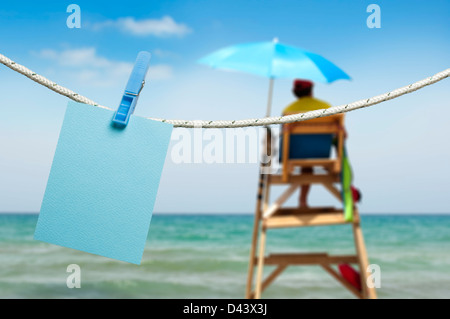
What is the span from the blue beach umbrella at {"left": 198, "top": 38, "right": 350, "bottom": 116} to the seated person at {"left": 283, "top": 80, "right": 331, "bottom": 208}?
Answer: 0.14 m

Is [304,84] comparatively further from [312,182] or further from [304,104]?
[312,182]

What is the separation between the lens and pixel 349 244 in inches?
297

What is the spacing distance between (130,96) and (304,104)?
182 centimetres

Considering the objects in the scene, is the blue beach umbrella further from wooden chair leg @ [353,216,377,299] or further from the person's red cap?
wooden chair leg @ [353,216,377,299]

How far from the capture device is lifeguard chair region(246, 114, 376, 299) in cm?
211

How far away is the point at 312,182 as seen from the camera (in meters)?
2.20

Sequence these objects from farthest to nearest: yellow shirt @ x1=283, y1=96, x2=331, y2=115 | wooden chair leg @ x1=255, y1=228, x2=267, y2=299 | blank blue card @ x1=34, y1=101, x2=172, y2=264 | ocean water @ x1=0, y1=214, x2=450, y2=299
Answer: ocean water @ x1=0, y1=214, x2=450, y2=299
yellow shirt @ x1=283, y1=96, x2=331, y2=115
wooden chair leg @ x1=255, y1=228, x2=267, y2=299
blank blue card @ x1=34, y1=101, x2=172, y2=264

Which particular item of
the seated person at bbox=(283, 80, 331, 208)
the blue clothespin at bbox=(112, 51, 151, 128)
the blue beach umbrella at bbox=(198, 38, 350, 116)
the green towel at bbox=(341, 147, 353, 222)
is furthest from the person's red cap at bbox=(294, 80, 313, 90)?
the blue clothespin at bbox=(112, 51, 151, 128)

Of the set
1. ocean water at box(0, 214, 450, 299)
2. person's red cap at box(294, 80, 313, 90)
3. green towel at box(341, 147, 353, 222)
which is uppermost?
person's red cap at box(294, 80, 313, 90)

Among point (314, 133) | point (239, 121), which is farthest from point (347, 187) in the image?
point (239, 121)

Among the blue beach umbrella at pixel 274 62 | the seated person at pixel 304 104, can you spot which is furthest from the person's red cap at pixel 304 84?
the blue beach umbrella at pixel 274 62
